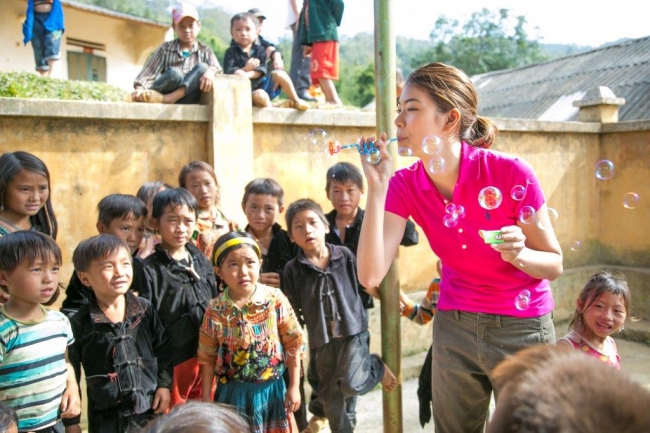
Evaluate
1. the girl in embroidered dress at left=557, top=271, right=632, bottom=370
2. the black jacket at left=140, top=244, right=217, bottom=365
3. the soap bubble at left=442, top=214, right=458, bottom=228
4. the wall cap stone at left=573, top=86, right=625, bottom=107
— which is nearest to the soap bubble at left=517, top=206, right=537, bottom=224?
the soap bubble at left=442, top=214, right=458, bottom=228

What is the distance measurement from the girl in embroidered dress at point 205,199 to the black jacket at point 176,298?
0.54m

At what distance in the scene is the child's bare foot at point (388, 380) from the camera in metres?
3.00

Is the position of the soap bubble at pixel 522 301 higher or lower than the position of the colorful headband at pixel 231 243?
lower

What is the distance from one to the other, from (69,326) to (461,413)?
1754 millimetres

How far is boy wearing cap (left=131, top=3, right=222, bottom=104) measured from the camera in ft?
14.7

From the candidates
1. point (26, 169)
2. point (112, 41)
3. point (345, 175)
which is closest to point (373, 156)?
point (345, 175)

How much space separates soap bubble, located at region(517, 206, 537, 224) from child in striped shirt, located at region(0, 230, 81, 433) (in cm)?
198

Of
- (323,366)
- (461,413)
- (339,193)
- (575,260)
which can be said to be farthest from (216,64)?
(575,260)

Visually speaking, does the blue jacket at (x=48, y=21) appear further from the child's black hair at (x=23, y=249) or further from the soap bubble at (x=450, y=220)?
the soap bubble at (x=450, y=220)

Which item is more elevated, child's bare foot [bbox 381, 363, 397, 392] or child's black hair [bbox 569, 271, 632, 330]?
child's black hair [bbox 569, 271, 632, 330]

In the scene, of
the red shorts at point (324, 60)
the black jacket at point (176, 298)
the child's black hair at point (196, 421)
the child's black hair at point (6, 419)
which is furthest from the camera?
the red shorts at point (324, 60)

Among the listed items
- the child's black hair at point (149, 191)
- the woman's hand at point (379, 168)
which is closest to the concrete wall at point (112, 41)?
the child's black hair at point (149, 191)

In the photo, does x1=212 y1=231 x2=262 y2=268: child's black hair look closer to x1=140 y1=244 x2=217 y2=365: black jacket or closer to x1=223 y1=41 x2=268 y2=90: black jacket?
x1=140 y1=244 x2=217 y2=365: black jacket

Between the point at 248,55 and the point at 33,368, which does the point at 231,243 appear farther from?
the point at 248,55
